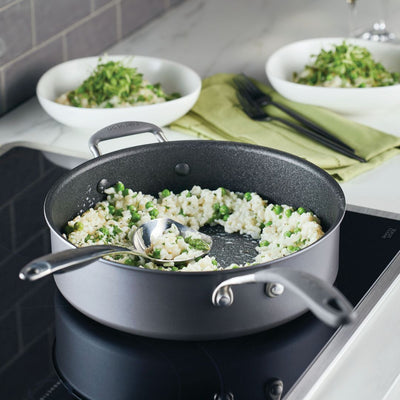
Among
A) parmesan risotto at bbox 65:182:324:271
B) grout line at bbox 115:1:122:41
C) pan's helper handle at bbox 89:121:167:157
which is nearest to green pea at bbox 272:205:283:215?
parmesan risotto at bbox 65:182:324:271

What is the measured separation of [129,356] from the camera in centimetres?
107

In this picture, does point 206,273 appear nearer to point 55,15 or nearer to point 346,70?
point 346,70

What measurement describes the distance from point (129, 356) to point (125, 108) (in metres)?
0.72

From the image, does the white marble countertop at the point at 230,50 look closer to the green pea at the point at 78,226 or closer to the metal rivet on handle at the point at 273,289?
the metal rivet on handle at the point at 273,289

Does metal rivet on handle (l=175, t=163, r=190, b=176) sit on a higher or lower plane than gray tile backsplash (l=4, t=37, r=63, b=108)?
higher

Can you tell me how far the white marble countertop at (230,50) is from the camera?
62.0 inches

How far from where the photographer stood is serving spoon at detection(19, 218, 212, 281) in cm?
91

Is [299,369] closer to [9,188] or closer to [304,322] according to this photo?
[304,322]

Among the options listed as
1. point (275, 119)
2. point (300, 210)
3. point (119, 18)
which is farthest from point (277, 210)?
point (119, 18)

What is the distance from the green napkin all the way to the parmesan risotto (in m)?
0.26

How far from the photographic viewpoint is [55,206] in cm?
121

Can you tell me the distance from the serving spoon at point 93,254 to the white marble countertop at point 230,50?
1.02 feet

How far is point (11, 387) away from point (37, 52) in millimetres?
1048

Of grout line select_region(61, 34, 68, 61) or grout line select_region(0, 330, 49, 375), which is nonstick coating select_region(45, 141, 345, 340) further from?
grout line select_region(61, 34, 68, 61)
